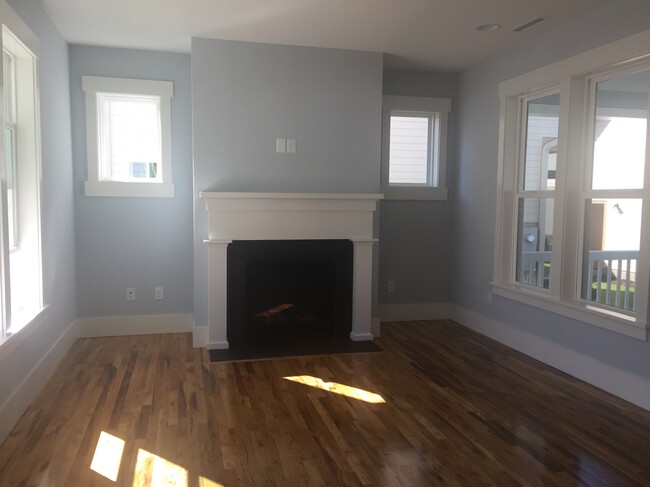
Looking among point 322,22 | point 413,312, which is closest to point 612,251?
point 413,312

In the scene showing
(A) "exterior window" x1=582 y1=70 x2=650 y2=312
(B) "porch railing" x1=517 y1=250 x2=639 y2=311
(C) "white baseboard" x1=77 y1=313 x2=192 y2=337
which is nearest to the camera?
(A) "exterior window" x1=582 y1=70 x2=650 y2=312

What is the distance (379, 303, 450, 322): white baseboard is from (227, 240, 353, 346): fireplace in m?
0.85

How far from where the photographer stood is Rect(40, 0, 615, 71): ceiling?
11.2 ft

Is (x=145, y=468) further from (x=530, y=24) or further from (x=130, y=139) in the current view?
(x=530, y=24)

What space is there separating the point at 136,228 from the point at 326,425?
108 inches

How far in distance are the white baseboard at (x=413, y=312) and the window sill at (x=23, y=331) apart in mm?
3038

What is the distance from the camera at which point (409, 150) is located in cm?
527

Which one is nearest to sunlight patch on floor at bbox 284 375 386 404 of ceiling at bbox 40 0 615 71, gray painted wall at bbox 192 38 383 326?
gray painted wall at bbox 192 38 383 326

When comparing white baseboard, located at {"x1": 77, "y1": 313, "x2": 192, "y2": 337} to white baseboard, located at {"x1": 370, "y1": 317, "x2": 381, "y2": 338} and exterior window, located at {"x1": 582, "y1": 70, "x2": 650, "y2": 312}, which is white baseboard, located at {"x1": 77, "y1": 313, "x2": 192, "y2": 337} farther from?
exterior window, located at {"x1": 582, "y1": 70, "x2": 650, "y2": 312}

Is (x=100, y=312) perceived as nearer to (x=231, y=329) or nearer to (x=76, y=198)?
(x=76, y=198)

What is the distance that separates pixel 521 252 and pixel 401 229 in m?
1.22

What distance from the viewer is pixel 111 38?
4.24 metres

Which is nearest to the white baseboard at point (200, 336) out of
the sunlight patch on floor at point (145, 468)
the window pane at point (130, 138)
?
the window pane at point (130, 138)

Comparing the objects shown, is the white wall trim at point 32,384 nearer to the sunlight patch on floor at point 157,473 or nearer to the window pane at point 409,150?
the sunlight patch on floor at point 157,473
